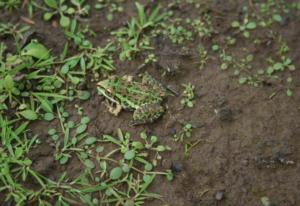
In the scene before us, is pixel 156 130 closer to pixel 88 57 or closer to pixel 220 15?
pixel 88 57

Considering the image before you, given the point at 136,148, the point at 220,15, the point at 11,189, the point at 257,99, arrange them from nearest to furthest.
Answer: the point at 11,189 → the point at 136,148 → the point at 257,99 → the point at 220,15

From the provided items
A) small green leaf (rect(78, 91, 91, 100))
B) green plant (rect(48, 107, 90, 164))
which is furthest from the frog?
green plant (rect(48, 107, 90, 164))

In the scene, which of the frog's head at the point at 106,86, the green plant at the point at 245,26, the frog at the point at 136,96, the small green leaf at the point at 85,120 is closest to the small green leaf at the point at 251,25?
the green plant at the point at 245,26

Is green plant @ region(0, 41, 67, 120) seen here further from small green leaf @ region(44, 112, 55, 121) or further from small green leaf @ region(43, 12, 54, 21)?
small green leaf @ region(43, 12, 54, 21)

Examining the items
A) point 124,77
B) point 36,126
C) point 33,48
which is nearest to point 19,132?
point 36,126

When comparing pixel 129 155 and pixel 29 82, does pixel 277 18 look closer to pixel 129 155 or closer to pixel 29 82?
pixel 129 155

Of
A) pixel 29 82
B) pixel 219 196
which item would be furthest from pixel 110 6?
pixel 219 196

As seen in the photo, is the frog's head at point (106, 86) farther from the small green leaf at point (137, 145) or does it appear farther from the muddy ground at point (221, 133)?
the small green leaf at point (137, 145)
